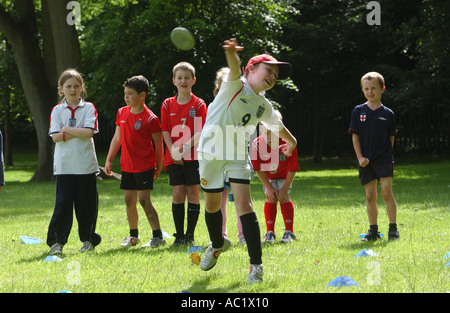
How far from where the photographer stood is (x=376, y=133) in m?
7.21

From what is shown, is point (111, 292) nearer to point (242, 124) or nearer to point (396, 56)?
point (242, 124)

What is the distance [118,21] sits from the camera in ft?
71.7

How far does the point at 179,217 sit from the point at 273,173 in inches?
50.1

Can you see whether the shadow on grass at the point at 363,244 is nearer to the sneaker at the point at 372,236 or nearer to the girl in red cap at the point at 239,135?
the sneaker at the point at 372,236

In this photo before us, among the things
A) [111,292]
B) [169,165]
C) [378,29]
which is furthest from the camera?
[378,29]

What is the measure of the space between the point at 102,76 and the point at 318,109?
10529 millimetres

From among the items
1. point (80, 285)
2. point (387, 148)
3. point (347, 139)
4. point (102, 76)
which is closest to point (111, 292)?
point (80, 285)

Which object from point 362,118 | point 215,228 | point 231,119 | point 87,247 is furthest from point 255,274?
point 362,118

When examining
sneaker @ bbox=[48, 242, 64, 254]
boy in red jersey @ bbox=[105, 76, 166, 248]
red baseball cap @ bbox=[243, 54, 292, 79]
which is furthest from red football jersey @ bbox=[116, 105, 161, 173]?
red baseball cap @ bbox=[243, 54, 292, 79]

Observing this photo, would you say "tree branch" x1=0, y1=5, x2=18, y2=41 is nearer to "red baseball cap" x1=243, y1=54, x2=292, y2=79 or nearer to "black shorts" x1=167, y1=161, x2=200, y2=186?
"black shorts" x1=167, y1=161, x2=200, y2=186

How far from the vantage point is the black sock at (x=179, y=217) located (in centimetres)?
720

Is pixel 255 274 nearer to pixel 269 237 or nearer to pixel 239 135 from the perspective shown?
pixel 239 135

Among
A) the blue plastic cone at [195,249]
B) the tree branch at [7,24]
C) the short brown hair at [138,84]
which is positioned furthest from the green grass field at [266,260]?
the tree branch at [7,24]

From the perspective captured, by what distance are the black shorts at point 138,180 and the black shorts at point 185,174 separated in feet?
0.79
